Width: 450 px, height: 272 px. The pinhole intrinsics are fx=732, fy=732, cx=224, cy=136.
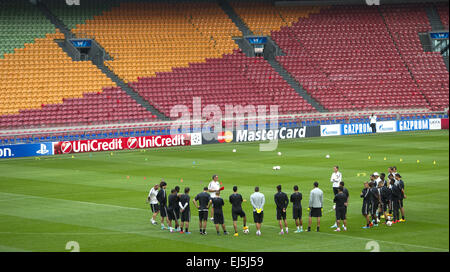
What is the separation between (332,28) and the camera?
66875mm

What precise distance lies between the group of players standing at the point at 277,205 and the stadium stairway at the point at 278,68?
3534 cm

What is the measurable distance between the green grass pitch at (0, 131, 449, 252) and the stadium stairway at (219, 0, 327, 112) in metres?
6.51

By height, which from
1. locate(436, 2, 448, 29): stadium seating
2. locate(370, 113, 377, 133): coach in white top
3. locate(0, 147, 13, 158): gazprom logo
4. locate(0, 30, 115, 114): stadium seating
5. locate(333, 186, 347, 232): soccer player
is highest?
locate(436, 2, 448, 29): stadium seating

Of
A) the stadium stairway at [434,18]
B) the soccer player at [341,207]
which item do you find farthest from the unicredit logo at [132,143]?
the stadium stairway at [434,18]

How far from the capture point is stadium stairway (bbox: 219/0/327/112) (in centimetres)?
5965

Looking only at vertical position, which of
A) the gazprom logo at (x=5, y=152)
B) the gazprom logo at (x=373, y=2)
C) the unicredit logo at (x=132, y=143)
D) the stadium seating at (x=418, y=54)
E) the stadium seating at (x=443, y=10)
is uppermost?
the stadium seating at (x=443, y=10)

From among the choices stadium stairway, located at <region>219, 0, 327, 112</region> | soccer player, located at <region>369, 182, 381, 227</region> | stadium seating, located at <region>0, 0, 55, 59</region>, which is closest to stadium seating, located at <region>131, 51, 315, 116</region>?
stadium stairway, located at <region>219, 0, 327, 112</region>

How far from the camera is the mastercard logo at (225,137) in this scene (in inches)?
2021

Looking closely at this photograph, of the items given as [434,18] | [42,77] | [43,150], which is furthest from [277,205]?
[434,18]

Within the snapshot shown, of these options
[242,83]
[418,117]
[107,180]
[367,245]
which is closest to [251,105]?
[242,83]

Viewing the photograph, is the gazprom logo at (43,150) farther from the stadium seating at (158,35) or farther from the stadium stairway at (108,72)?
the stadium seating at (158,35)

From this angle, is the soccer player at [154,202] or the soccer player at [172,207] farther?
the soccer player at [154,202]

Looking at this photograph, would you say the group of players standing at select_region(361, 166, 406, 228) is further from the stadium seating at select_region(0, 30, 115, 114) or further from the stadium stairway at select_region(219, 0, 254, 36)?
the stadium stairway at select_region(219, 0, 254, 36)
